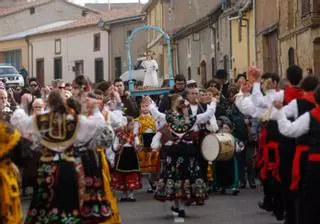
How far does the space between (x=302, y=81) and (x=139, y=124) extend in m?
7.14

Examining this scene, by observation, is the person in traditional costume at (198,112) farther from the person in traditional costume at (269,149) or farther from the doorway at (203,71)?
the doorway at (203,71)

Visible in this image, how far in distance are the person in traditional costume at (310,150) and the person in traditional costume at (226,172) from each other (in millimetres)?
7209

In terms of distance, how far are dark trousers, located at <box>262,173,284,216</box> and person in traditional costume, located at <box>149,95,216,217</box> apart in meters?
0.97

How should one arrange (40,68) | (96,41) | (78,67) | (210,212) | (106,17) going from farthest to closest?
(40,68) < (78,67) < (96,41) < (106,17) < (210,212)

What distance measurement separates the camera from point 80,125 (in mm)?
10977

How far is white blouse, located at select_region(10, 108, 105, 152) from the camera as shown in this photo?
11.0 m

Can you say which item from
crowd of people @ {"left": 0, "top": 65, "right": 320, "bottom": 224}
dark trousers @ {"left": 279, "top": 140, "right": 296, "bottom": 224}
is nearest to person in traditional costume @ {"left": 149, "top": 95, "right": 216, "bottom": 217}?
crowd of people @ {"left": 0, "top": 65, "right": 320, "bottom": 224}

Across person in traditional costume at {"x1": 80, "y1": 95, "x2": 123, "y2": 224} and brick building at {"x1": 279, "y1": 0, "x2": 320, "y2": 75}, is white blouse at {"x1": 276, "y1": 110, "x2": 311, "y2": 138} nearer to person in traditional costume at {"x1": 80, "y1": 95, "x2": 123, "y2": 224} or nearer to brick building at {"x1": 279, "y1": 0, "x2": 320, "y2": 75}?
person in traditional costume at {"x1": 80, "y1": 95, "x2": 123, "y2": 224}

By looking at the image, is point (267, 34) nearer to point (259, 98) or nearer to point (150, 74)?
point (150, 74)

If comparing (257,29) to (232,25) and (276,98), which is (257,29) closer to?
(232,25)

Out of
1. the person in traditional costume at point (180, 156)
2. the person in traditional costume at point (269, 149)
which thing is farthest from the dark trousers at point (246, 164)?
the person in traditional costume at point (269, 149)

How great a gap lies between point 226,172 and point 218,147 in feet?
7.60

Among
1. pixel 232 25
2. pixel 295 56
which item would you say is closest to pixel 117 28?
pixel 232 25

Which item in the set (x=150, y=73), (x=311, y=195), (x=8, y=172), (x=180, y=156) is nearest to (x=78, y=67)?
(x=150, y=73)
